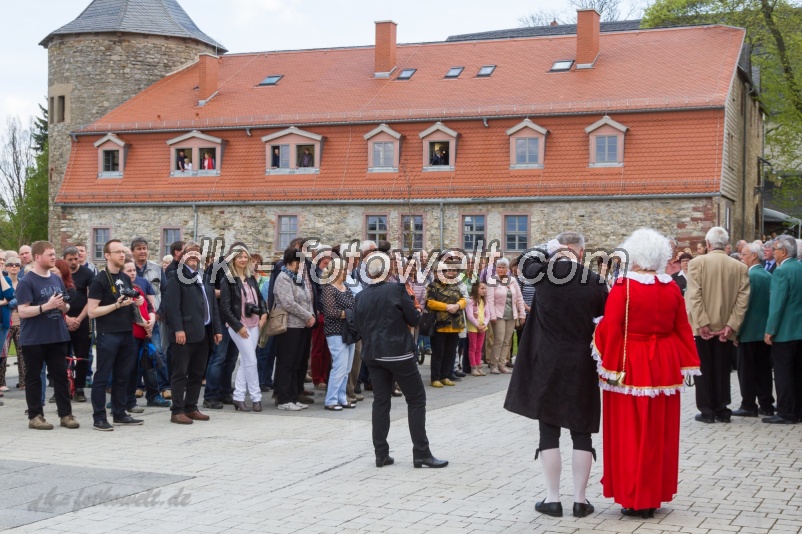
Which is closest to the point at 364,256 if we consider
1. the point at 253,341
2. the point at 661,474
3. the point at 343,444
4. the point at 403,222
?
the point at 253,341

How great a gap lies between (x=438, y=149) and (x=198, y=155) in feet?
30.7

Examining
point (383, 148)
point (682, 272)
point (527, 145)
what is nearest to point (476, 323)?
point (682, 272)

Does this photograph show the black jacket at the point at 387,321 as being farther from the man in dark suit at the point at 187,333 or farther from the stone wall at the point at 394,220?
the stone wall at the point at 394,220

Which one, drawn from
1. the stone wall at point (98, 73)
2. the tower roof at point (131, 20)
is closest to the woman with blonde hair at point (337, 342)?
the stone wall at point (98, 73)

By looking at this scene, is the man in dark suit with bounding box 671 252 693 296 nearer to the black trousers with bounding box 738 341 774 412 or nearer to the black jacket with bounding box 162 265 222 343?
the black trousers with bounding box 738 341 774 412

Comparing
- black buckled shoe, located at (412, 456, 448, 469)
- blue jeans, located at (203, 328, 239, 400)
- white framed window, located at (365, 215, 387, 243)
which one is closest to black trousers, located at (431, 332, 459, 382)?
blue jeans, located at (203, 328, 239, 400)

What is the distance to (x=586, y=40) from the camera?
3959 cm

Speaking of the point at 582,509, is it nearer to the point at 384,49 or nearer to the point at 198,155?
the point at 198,155

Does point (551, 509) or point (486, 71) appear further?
point (486, 71)

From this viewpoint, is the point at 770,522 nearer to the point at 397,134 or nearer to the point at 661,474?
the point at 661,474

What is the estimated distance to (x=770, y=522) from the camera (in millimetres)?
7070

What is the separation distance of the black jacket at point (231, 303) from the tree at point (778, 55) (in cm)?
3226

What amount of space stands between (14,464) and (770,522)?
5.99 meters

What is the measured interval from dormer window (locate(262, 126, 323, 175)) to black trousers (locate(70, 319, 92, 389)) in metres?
26.1
